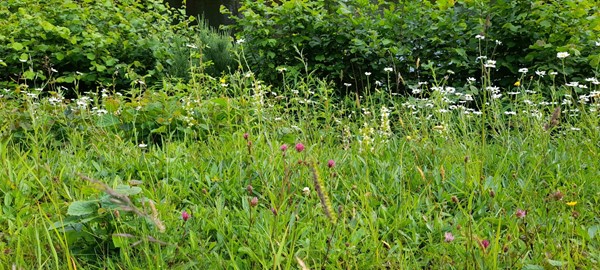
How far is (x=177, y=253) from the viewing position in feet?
5.78

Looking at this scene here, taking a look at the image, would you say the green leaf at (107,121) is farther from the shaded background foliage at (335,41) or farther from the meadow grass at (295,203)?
the shaded background foliage at (335,41)

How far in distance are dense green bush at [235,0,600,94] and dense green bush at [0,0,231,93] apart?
3.07ft

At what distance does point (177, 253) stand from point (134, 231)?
18 centimetres

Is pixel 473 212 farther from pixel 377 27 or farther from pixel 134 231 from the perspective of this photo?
pixel 377 27

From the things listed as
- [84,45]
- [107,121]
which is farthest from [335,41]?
[107,121]

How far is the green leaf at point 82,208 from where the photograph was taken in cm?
172

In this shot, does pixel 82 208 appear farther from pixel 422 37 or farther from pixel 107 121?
pixel 422 37

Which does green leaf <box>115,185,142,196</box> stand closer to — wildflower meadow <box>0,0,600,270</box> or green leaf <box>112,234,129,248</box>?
wildflower meadow <box>0,0,600,270</box>

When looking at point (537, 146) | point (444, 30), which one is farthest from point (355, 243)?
point (444, 30)

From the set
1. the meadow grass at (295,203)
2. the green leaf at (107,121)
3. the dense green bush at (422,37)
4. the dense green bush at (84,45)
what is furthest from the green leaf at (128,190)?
the dense green bush at (84,45)

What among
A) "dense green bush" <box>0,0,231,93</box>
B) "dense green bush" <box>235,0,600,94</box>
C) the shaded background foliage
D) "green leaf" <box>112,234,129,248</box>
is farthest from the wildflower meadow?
"dense green bush" <box>0,0,231,93</box>

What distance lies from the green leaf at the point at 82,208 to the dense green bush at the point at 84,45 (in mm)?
3848

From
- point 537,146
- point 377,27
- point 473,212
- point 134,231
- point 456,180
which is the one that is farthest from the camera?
point 377,27

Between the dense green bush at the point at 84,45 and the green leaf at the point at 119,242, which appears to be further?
the dense green bush at the point at 84,45
